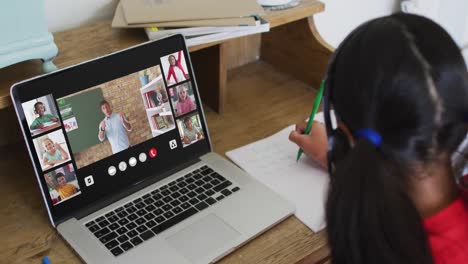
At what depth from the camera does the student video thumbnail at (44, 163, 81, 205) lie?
0.87 metres

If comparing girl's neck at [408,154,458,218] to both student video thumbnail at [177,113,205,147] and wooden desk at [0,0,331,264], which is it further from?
student video thumbnail at [177,113,205,147]

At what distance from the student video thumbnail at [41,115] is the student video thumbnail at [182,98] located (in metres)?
0.22

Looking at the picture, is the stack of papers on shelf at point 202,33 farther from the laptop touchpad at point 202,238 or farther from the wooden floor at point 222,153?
the laptop touchpad at point 202,238

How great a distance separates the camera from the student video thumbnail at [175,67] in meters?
0.98

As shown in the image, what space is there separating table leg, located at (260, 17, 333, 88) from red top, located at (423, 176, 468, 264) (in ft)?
2.00

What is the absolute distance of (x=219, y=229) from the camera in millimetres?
854

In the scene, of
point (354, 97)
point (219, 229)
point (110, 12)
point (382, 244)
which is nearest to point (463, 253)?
point (382, 244)

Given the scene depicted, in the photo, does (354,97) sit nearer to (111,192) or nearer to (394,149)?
(394,149)

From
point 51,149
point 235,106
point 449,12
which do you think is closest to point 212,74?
point 235,106

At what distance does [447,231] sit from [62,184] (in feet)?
1.88

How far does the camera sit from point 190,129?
1.02 m

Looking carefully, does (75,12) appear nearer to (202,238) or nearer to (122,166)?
(122,166)

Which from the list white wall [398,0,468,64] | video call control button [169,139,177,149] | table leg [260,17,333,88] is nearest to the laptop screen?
video call control button [169,139,177,149]

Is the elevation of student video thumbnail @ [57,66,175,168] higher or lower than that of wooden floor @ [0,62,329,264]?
higher
